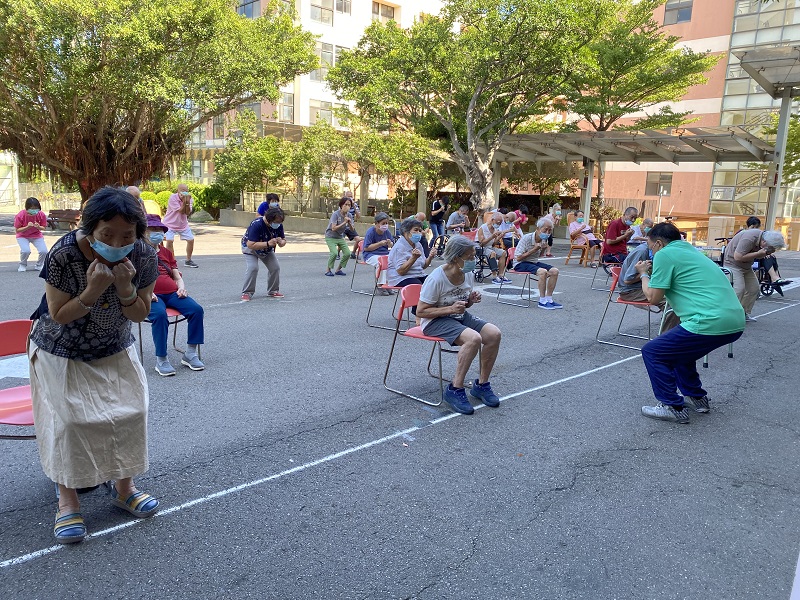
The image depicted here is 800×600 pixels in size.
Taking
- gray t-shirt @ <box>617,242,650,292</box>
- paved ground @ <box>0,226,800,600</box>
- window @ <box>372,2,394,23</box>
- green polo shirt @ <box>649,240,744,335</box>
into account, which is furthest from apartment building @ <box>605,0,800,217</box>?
paved ground @ <box>0,226,800,600</box>

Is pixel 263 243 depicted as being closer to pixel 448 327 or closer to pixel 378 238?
pixel 378 238

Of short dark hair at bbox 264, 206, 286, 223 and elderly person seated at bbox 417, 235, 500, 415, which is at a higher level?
short dark hair at bbox 264, 206, 286, 223

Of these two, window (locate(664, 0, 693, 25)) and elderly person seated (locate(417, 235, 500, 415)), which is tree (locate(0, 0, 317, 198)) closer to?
elderly person seated (locate(417, 235, 500, 415))

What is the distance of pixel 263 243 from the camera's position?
9406 mm

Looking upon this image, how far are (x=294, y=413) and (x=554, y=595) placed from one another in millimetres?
2723

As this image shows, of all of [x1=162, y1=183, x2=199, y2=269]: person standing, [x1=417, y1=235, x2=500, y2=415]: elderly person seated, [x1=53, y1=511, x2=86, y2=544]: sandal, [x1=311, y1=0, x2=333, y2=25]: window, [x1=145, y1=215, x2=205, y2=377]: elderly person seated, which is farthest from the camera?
[x1=311, y1=0, x2=333, y2=25]: window

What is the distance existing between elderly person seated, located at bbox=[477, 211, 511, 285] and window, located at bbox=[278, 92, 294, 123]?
24590 mm

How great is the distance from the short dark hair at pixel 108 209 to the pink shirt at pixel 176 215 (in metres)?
10.9

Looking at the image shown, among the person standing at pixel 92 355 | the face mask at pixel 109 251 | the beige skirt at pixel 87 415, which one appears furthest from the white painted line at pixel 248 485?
the face mask at pixel 109 251

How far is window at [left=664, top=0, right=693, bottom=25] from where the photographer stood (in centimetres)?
3791

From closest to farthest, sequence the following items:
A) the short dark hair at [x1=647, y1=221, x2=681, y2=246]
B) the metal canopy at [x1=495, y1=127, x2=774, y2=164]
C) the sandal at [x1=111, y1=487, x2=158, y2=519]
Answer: the sandal at [x1=111, y1=487, x2=158, y2=519] → the short dark hair at [x1=647, y1=221, x2=681, y2=246] → the metal canopy at [x1=495, y1=127, x2=774, y2=164]

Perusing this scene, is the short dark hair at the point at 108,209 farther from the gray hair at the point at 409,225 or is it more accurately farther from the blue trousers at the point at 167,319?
the gray hair at the point at 409,225

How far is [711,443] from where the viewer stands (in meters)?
4.82

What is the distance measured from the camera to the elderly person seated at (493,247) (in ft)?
41.1
